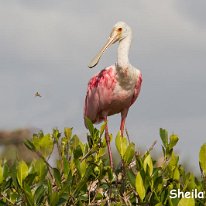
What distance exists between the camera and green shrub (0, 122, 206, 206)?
6238mm

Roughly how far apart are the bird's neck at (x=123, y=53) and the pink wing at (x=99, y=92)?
20cm

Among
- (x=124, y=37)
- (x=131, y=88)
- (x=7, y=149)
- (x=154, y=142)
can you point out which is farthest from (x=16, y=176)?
(x=7, y=149)

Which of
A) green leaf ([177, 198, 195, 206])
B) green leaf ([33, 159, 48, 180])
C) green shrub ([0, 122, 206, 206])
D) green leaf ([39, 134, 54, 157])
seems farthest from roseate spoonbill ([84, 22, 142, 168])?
green leaf ([177, 198, 195, 206])

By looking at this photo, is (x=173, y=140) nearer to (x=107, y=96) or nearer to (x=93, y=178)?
(x=93, y=178)

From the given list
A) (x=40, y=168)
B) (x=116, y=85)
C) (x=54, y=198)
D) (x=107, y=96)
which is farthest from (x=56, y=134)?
(x=107, y=96)

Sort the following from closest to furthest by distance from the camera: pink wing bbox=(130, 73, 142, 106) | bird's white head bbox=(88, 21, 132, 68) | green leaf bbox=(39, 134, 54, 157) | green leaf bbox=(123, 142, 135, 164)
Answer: green leaf bbox=(123, 142, 135, 164) → green leaf bbox=(39, 134, 54, 157) → pink wing bbox=(130, 73, 142, 106) → bird's white head bbox=(88, 21, 132, 68)

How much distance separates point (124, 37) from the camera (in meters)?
12.9

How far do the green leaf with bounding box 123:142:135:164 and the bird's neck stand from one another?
17.8 feet

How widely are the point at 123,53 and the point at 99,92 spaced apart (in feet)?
2.69

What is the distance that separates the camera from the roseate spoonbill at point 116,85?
39.9ft

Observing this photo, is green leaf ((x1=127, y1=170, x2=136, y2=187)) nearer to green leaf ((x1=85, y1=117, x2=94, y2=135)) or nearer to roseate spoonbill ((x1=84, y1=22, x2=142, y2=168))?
green leaf ((x1=85, y1=117, x2=94, y2=135))

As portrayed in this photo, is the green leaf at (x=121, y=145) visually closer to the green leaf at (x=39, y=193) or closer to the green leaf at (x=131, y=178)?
the green leaf at (x=131, y=178)

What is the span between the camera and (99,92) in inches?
495

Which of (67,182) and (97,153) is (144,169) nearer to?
(67,182)
